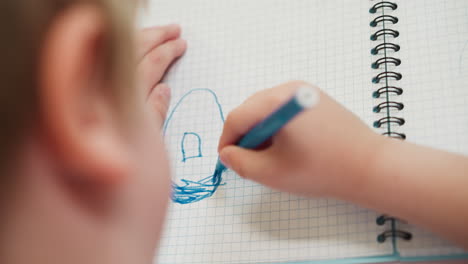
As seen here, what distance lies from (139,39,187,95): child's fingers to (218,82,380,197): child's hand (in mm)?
260

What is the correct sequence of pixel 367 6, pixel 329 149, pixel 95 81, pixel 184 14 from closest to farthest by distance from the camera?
pixel 95 81 → pixel 329 149 → pixel 367 6 → pixel 184 14

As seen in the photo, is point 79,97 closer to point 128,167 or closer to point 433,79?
point 128,167

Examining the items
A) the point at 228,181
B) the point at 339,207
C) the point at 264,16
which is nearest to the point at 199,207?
the point at 228,181

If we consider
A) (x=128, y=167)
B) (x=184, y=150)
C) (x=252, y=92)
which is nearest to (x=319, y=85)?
(x=252, y=92)

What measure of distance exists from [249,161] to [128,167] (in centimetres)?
27

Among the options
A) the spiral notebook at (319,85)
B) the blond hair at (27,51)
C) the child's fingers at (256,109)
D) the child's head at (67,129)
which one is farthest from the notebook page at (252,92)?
the blond hair at (27,51)

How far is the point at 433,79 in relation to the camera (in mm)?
732

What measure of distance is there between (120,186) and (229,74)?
439 mm

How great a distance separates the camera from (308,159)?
610mm

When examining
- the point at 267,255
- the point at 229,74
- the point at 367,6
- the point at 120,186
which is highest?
the point at 367,6

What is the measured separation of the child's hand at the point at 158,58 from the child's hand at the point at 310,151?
0.22 m

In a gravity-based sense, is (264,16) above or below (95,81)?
above

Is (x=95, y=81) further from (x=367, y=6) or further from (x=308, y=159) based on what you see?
(x=367, y=6)

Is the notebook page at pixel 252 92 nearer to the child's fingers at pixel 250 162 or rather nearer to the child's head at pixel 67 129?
the child's fingers at pixel 250 162
